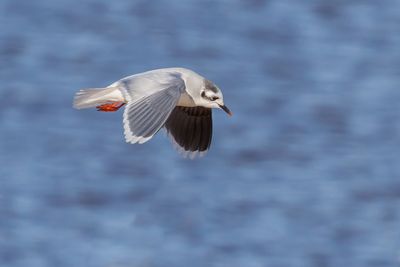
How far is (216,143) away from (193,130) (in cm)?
370

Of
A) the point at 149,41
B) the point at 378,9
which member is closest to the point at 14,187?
the point at 149,41

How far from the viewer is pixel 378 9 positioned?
1317 cm

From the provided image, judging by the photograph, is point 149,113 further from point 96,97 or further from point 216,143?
point 216,143

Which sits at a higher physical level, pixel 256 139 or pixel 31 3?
pixel 31 3

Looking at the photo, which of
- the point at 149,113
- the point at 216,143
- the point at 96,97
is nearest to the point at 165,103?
the point at 149,113

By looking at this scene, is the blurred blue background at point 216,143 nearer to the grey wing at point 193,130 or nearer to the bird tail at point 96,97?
the grey wing at point 193,130

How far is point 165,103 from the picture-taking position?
6.09 meters

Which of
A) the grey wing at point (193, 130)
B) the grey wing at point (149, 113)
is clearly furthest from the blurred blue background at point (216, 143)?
the grey wing at point (149, 113)

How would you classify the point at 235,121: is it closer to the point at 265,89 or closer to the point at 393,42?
the point at 265,89

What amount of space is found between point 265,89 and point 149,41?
1.24 m

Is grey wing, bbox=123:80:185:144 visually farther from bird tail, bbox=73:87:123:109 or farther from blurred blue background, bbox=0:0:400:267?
blurred blue background, bbox=0:0:400:267

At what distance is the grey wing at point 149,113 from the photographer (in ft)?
19.4

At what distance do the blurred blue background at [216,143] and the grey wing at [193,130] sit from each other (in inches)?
72.9

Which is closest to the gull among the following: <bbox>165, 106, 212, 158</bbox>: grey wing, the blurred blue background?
<bbox>165, 106, 212, 158</bbox>: grey wing
